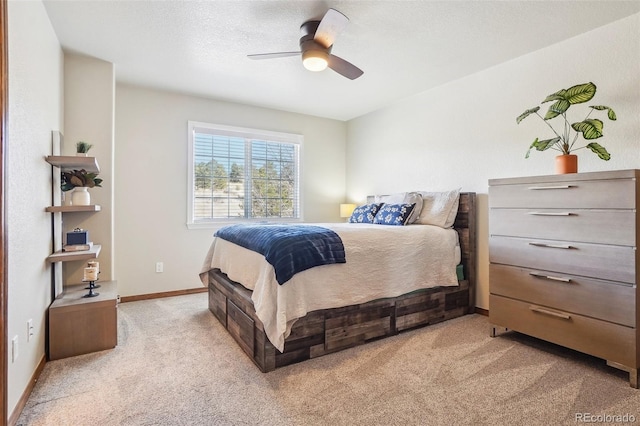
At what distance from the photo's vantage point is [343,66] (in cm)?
252

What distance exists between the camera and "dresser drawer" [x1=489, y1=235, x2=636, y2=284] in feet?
6.31

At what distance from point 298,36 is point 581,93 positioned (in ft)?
6.94

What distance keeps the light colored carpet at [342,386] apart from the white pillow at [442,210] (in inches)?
44.6

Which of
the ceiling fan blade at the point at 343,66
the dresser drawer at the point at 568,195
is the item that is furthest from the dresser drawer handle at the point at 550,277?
the ceiling fan blade at the point at 343,66

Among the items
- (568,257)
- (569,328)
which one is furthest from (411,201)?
(569,328)

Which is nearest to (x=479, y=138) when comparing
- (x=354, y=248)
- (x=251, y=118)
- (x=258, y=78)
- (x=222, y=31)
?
(x=354, y=248)

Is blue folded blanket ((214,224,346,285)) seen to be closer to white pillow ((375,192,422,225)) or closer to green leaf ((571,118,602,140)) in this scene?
white pillow ((375,192,422,225))

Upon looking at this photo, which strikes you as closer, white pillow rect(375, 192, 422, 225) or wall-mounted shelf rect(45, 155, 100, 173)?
wall-mounted shelf rect(45, 155, 100, 173)

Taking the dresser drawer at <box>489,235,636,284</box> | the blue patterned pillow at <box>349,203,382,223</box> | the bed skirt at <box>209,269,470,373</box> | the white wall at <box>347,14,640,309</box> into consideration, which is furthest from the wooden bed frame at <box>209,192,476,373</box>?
the blue patterned pillow at <box>349,203,382,223</box>

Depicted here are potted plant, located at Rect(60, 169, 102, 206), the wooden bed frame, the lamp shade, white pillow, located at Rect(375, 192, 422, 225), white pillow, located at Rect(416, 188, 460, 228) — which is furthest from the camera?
the lamp shade

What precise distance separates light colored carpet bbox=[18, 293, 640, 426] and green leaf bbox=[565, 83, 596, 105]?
5.96ft

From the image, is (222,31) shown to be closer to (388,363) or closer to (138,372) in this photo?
(138,372)

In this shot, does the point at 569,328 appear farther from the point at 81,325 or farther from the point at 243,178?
the point at 243,178

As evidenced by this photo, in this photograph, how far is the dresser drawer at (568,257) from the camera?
192 centimetres
